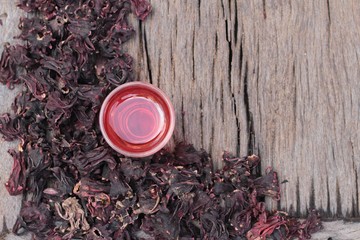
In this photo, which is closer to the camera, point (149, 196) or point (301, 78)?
point (149, 196)

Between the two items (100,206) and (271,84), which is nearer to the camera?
(100,206)

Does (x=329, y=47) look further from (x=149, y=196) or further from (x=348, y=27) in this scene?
(x=149, y=196)

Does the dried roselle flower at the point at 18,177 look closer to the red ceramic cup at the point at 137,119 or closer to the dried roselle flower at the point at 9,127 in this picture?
the dried roselle flower at the point at 9,127

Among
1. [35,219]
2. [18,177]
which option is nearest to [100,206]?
[35,219]

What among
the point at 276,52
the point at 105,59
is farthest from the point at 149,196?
the point at 276,52

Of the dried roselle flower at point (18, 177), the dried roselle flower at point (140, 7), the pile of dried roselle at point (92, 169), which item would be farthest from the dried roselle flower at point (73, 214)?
the dried roselle flower at point (140, 7)

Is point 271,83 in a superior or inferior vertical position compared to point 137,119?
superior

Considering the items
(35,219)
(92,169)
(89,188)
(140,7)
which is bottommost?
(35,219)

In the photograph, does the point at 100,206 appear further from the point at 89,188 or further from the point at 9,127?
the point at 9,127

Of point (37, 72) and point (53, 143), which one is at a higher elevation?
point (37, 72)
